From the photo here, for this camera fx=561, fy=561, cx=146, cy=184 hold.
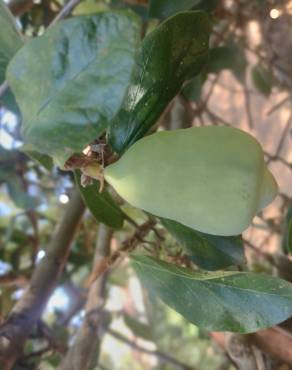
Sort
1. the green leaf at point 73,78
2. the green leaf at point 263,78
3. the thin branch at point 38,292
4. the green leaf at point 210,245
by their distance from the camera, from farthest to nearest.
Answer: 1. the green leaf at point 263,78
2. the thin branch at point 38,292
3. the green leaf at point 210,245
4. the green leaf at point 73,78

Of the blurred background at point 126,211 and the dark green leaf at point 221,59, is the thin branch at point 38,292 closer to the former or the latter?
the blurred background at point 126,211

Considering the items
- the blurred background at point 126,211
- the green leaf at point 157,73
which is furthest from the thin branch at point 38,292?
the green leaf at point 157,73

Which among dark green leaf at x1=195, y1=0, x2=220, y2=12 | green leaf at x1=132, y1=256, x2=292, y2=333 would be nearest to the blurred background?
dark green leaf at x1=195, y1=0, x2=220, y2=12

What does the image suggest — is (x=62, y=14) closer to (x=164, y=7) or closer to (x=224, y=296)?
(x=164, y=7)

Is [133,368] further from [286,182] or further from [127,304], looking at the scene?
[286,182]

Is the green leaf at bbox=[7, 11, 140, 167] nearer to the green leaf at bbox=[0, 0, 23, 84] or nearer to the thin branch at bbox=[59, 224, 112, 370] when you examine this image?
the green leaf at bbox=[0, 0, 23, 84]

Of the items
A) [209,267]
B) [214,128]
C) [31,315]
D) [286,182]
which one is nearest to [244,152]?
[214,128]
